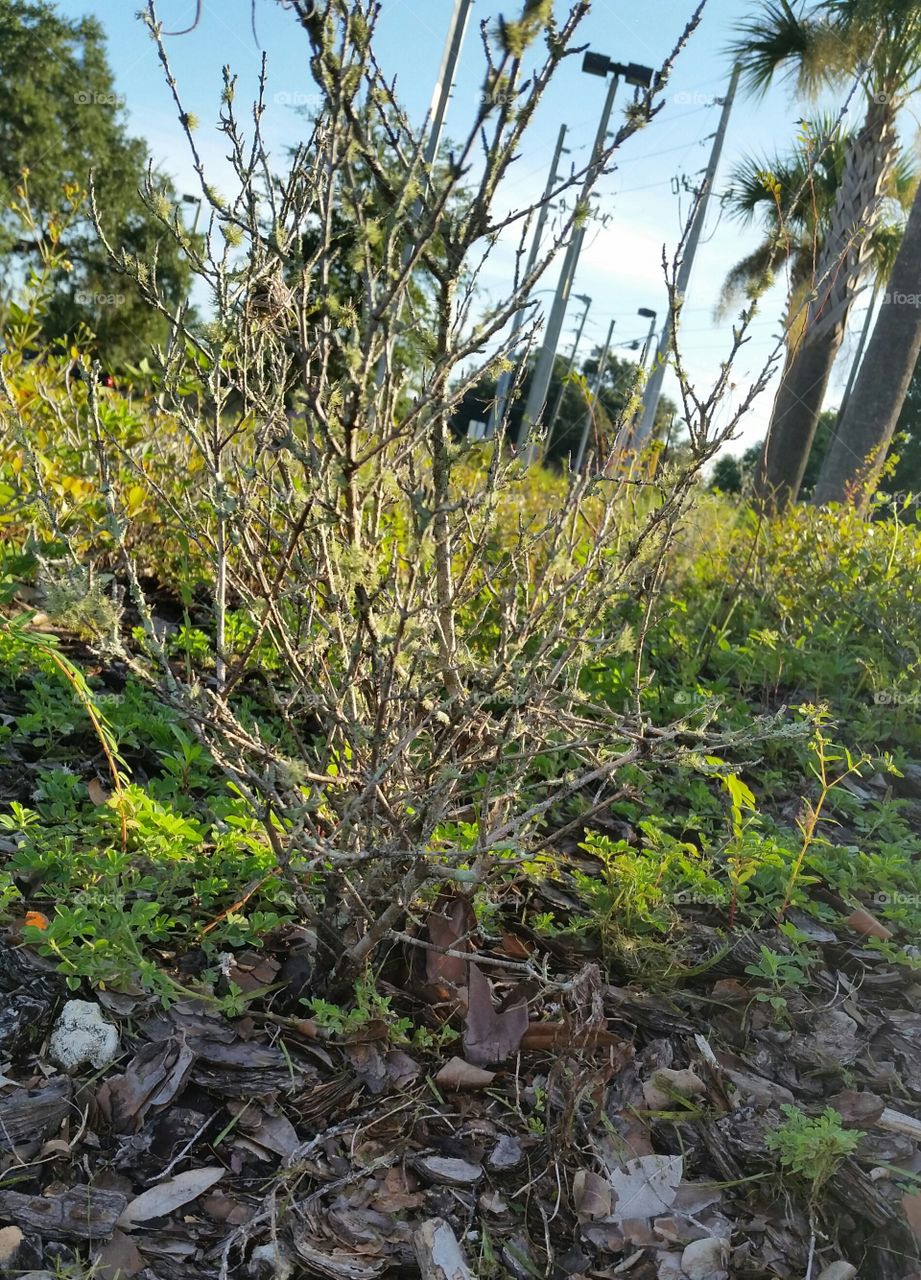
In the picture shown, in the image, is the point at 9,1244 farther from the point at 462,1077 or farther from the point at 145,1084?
the point at 462,1077

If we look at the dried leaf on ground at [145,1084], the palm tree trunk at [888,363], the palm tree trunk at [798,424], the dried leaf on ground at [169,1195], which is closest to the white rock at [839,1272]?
the dried leaf on ground at [169,1195]

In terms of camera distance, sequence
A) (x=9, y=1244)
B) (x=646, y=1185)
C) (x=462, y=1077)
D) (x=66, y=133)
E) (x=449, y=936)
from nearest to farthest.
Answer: (x=9, y=1244)
(x=646, y=1185)
(x=462, y=1077)
(x=449, y=936)
(x=66, y=133)

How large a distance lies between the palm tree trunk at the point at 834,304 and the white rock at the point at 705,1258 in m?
5.48

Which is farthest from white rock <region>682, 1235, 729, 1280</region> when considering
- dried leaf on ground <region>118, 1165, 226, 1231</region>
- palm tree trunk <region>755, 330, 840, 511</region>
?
palm tree trunk <region>755, 330, 840, 511</region>

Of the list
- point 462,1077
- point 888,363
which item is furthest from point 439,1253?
point 888,363

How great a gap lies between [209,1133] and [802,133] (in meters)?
2.78

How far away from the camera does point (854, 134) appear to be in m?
9.32

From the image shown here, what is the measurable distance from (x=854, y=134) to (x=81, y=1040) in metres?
10.6

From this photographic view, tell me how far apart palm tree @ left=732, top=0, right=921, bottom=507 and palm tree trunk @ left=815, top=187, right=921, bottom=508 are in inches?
17.2

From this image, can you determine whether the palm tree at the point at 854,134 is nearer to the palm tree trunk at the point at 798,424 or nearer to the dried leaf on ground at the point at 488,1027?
the palm tree trunk at the point at 798,424

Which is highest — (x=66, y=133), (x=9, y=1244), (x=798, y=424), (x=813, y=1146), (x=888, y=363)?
(x=66, y=133)

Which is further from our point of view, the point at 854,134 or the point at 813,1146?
the point at 854,134

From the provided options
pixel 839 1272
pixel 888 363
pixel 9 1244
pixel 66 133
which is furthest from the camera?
pixel 66 133

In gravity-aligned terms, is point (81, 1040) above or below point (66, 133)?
below
